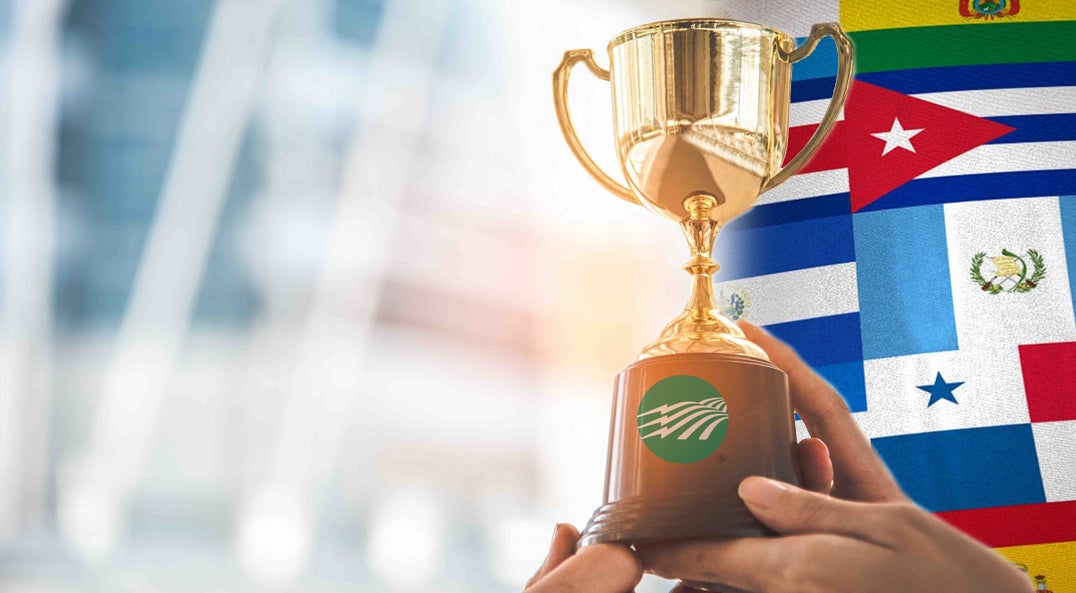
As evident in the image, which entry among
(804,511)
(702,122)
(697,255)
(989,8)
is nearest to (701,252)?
(697,255)

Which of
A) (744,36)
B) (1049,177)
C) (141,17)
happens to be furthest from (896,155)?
(141,17)

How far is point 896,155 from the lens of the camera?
206cm

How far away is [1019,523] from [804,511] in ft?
3.96

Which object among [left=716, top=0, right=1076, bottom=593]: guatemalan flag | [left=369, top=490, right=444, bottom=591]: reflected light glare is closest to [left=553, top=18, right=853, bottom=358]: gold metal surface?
[left=716, top=0, right=1076, bottom=593]: guatemalan flag

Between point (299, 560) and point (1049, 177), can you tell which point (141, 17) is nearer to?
point (299, 560)

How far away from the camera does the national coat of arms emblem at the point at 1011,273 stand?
193 centimetres

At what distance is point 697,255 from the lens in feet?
3.63

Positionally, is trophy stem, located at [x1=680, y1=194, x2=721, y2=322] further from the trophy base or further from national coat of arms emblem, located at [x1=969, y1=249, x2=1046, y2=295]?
national coat of arms emblem, located at [x1=969, y1=249, x2=1046, y2=295]

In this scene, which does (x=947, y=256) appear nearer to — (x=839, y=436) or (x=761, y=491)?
(x=839, y=436)

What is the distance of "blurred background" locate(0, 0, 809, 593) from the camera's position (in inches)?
90.5

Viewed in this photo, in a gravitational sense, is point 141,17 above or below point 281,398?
above

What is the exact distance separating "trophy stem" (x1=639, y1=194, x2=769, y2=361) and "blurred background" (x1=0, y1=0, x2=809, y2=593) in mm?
1248

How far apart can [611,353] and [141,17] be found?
1317 mm

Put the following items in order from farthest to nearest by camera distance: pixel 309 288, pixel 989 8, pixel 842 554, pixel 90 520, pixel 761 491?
pixel 309 288
pixel 90 520
pixel 989 8
pixel 761 491
pixel 842 554
